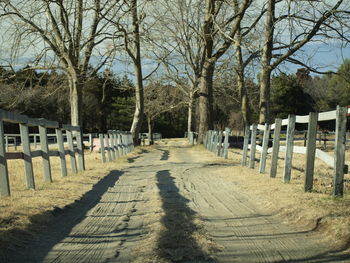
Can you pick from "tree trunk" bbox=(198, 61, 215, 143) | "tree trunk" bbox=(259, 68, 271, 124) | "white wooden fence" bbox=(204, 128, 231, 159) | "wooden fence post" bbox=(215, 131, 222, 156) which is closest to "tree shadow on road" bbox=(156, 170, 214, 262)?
"white wooden fence" bbox=(204, 128, 231, 159)

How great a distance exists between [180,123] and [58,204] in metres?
70.2

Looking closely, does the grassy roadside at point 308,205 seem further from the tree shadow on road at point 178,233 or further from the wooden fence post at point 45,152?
the wooden fence post at point 45,152

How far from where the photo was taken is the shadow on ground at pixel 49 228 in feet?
14.4

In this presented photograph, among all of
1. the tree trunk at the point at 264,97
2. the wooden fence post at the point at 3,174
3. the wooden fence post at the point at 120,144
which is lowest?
the wooden fence post at the point at 120,144

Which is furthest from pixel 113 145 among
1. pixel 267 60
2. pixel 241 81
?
pixel 241 81

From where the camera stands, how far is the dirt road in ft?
14.2

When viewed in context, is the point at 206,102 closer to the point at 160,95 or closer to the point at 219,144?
the point at 219,144

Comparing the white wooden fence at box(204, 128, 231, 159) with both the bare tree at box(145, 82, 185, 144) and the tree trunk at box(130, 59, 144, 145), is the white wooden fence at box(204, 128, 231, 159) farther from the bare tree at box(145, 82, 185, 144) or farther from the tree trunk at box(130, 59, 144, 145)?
the bare tree at box(145, 82, 185, 144)

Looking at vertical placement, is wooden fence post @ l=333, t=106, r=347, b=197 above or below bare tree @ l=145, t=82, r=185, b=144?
below

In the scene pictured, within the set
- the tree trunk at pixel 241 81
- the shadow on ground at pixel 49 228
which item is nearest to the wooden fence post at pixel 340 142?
the shadow on ground at pixel 49 228

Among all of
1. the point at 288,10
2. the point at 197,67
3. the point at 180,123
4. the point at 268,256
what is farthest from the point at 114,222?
the point at 180,123

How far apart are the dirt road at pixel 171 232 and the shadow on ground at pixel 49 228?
10 mm

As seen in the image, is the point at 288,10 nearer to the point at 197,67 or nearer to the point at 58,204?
the point at 58,204

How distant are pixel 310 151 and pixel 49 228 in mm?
4546
